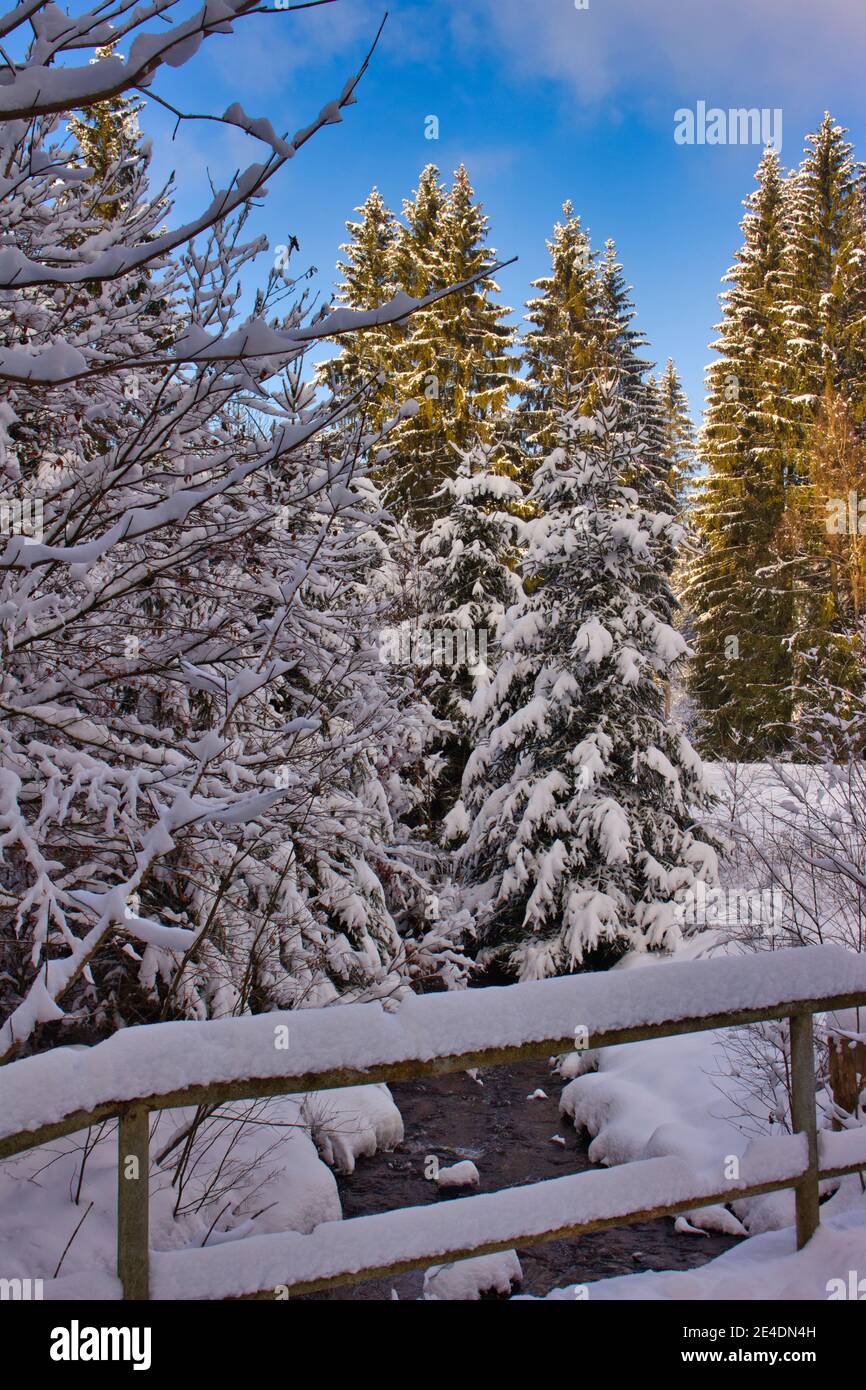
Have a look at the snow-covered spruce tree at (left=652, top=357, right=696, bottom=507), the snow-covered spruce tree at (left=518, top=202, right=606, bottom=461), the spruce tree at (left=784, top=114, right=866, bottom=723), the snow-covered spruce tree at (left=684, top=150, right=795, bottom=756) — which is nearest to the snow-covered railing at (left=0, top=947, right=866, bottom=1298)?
the snow-covered spruce tree at (left=684, top=150, right=795, bottom=756)

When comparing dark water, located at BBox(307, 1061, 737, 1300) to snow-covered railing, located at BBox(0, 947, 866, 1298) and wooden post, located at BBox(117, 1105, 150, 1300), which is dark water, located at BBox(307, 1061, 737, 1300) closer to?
snow-covered railing, located at BBox(0, 947, 866, 1298)

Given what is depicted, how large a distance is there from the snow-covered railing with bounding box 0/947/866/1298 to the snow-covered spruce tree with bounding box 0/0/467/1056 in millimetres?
326

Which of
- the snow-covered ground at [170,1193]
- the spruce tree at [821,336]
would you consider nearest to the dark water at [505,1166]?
the snow-covered ground at [170,1193]

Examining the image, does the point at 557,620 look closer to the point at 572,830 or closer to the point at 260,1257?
the point at 572,830

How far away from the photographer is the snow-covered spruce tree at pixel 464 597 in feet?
50.7

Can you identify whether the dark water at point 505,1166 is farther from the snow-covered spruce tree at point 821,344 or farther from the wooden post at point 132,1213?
the snow-covered spruce tree at point 821,344

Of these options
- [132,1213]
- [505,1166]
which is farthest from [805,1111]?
[505,1166]

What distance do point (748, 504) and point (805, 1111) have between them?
2697cm

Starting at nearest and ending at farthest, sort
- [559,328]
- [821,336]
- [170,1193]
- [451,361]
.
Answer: [170,1193] < [451,361] < [821,336] < [559,328]

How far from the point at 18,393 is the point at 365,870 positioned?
4821mm

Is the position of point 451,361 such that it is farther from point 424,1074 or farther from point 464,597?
point 424,1074

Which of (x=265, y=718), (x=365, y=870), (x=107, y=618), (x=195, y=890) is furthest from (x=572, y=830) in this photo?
(x=107, y=618)

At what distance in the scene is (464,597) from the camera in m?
15.9

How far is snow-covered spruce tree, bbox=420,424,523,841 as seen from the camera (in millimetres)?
15445
